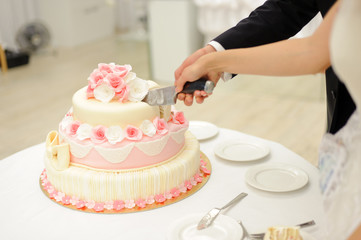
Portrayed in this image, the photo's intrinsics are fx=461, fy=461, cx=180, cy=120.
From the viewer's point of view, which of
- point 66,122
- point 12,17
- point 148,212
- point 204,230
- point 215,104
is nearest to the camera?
point 204,230

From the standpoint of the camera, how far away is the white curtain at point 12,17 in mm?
6426

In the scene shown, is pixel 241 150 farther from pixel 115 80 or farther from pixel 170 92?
pixel 115 80

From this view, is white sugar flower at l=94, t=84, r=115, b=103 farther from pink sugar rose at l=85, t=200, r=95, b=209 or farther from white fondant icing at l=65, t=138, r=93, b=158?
pink sugar rose at l=85, t=200, r=95, b=209

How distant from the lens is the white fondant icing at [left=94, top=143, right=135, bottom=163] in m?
1.57

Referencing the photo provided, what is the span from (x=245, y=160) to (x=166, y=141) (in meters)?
0.40

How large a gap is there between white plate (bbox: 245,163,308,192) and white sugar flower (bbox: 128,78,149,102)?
0.49m

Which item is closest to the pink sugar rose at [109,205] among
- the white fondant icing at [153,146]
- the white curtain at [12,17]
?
the white fondant icing at [153,146]

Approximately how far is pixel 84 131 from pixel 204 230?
21.8 inches

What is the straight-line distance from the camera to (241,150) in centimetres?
198

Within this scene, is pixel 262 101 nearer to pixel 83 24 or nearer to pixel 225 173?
pixel 225 173

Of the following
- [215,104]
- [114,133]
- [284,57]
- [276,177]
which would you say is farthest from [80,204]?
[215,104]

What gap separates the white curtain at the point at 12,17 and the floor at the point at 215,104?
0.78 metres

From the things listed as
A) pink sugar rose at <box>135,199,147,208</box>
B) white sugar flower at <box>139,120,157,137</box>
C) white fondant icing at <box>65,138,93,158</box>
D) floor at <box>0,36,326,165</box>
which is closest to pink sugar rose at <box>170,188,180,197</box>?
pink sugar rose at <box>135,199,147,208</box>

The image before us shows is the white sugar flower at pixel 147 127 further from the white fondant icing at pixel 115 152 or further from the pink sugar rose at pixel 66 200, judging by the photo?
the pink sugar rose at pixel 66 200
